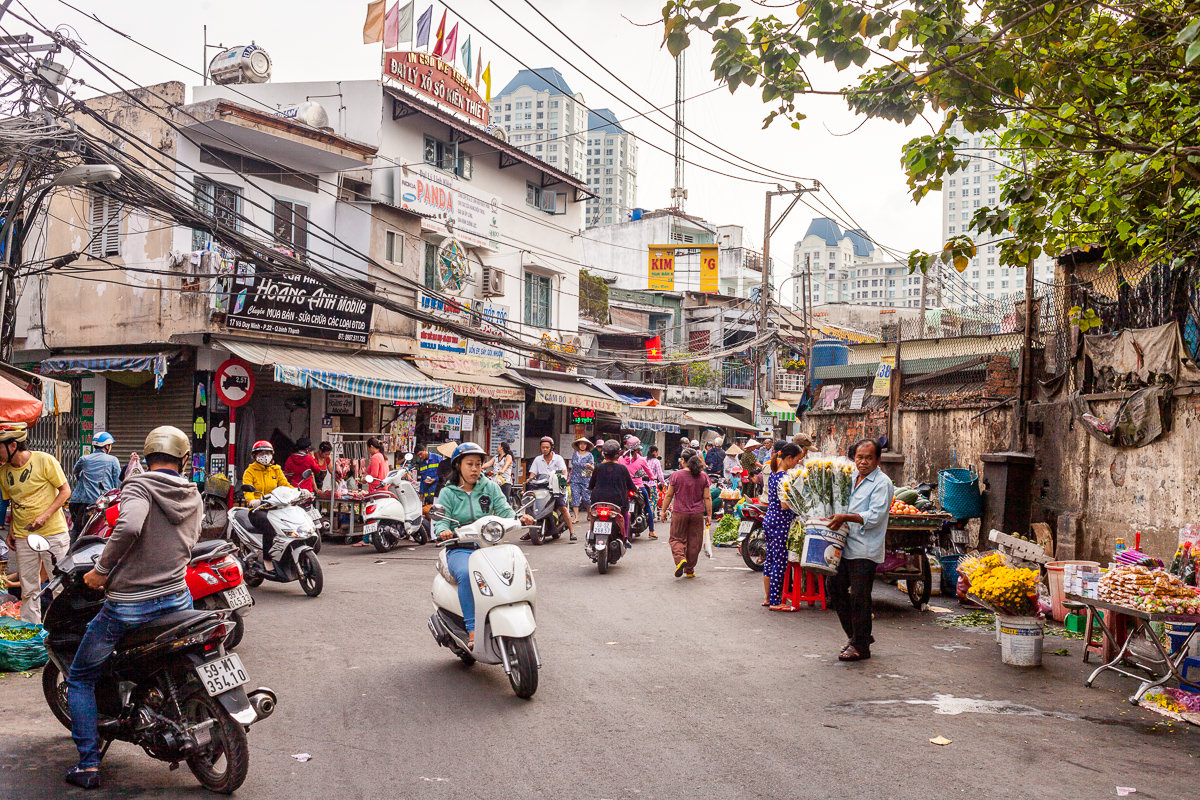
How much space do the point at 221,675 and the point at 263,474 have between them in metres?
7.62

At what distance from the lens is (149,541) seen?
14.7 feet

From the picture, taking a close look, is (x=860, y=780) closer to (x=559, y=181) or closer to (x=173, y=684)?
(x=173, y=684)

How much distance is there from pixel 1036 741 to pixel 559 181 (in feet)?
85.4

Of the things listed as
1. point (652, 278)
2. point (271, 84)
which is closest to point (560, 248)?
point (271, 84)

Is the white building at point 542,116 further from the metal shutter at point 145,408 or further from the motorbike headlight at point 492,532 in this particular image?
the motorbike headlight at point 492,532

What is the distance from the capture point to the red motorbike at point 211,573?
6.45 metres

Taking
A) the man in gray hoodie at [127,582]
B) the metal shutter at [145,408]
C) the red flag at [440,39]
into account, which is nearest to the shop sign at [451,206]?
the red flag at [440,39]

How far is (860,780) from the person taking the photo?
15.0 ft

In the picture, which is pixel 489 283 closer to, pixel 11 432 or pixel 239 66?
pixel 239 66

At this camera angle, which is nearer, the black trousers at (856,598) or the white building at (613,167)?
the black trousers at (856,598)

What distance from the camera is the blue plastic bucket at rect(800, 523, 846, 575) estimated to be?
7.50 meters

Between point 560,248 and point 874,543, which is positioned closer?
point 874,543

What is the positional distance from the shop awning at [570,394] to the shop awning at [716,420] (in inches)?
370

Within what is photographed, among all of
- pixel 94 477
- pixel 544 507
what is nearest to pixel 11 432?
pixel 94 477
